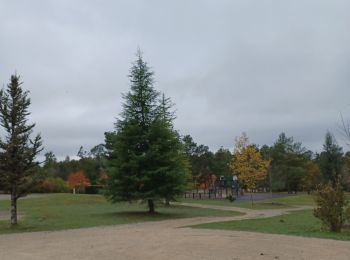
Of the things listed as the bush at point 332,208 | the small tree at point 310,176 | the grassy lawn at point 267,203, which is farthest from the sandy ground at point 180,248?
the small tree at point 310,176

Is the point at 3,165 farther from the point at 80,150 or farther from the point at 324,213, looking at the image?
the point at 80,150

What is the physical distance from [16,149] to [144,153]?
10.5 metres

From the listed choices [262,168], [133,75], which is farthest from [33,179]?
[262,168]

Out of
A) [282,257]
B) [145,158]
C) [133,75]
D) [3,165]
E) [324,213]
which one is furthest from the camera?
[133,75]

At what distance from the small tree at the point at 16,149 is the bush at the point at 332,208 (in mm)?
12968

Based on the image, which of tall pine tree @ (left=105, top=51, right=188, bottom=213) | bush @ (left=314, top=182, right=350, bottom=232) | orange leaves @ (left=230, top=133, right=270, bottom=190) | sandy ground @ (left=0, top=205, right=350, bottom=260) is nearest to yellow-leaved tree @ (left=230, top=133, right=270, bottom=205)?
orange leaves @ (left=230, top=133, right=270, bottom=190)

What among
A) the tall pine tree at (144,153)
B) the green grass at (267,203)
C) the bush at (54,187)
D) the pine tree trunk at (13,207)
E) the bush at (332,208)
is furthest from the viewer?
the bush at (54,187)

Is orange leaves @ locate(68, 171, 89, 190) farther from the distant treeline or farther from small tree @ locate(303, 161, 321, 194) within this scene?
small tree @ locate(303, 161, 321, 194)

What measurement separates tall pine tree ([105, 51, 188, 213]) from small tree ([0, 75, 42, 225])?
918 centimetres

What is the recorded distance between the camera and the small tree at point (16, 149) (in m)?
22.3

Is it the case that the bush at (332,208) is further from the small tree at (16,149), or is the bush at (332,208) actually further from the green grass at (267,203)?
the green grass at (267,203)

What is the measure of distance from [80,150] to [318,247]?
139465mm

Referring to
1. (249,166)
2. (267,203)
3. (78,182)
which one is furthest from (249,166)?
(78,182)

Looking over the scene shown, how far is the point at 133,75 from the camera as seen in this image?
33.4 meters
